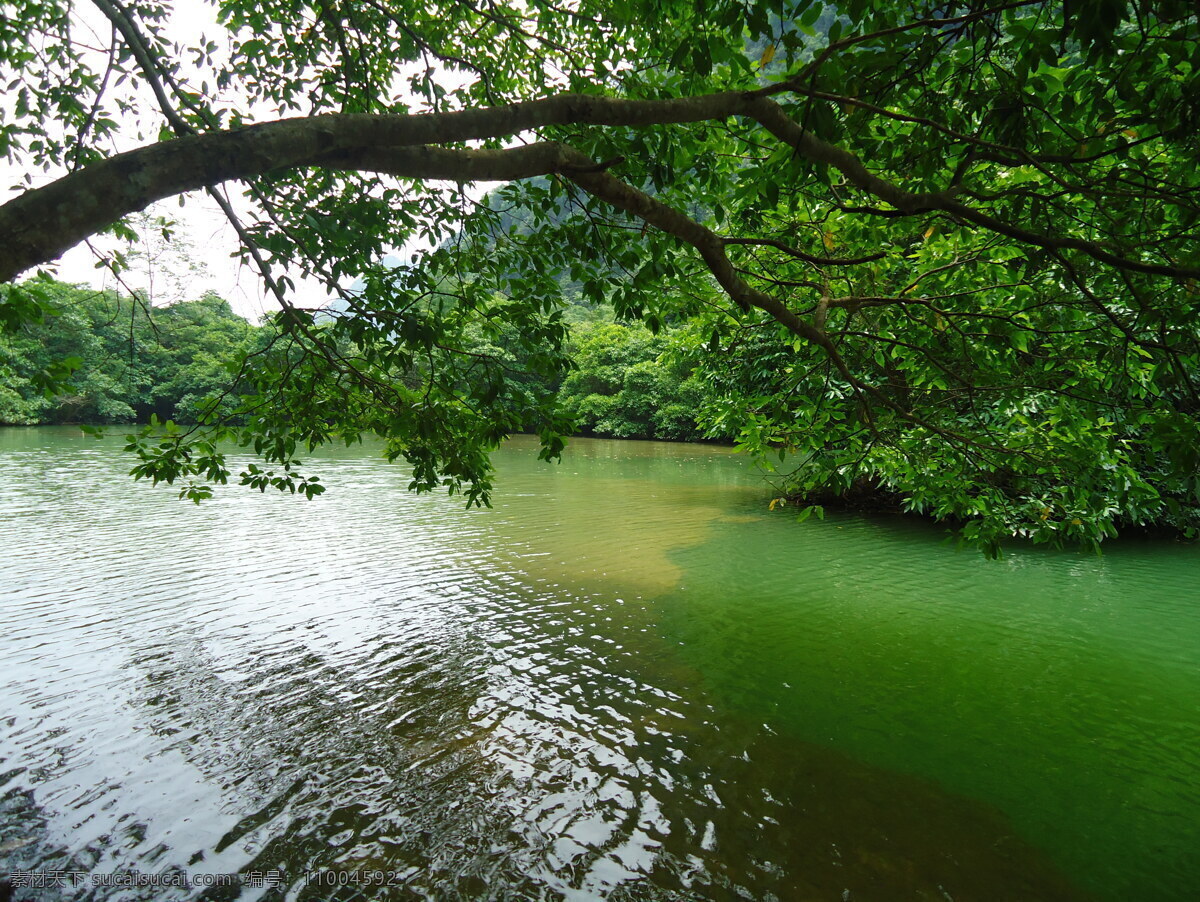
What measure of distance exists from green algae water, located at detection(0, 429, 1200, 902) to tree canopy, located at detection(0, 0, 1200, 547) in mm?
2148

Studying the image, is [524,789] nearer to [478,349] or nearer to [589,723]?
[589,723]

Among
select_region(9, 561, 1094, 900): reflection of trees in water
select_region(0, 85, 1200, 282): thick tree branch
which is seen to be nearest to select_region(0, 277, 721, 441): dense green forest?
select_region(9, 561, 1094, 900): reflection of trees in water

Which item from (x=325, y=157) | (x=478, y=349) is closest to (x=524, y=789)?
(x=325, y=157)

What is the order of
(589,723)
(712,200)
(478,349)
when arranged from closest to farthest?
(712,200) → (589,723) → (478,349)

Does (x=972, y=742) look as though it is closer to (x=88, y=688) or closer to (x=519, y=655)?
(x=519, y=655)

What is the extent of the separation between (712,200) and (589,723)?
15.5ft

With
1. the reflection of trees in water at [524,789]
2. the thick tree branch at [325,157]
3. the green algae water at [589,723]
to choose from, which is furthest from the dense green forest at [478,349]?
the thick tree branch at [325,157]

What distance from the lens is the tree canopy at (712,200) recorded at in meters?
2.88

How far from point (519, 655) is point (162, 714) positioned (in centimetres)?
355

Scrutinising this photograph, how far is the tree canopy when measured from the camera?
9.46 ft

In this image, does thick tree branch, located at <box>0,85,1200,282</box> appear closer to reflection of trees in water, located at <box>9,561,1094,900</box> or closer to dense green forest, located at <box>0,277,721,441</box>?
reflection of trees in water, located at <box>9,561,1094,900</box>

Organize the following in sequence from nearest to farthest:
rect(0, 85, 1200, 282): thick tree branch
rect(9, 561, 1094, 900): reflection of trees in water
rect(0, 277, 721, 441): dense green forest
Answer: rect(0, 85, 1200, 282): thick tree branch < rect(9, 561, 1094, 900): reflection of trees in water < rect(0, 277, 721, 441): dense green forest

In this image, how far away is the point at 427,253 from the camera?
529cm

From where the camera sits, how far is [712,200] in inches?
193
